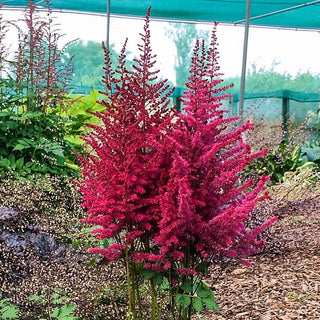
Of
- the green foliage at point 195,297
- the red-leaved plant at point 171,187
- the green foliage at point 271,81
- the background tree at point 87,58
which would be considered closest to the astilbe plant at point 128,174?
the red-leaved plant at point 171,187

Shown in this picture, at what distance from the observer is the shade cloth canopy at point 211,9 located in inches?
416

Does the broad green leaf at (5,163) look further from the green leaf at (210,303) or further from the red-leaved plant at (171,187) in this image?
the green leaf at (210,303)

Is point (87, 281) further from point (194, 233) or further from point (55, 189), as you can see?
point (55, 189)

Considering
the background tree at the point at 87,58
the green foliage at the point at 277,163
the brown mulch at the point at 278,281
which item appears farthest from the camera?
the background tree at the point at 87,58

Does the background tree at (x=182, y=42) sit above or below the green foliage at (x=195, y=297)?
above

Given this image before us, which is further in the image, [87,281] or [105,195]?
[87,281]

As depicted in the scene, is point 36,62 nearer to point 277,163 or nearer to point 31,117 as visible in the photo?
point 31,117

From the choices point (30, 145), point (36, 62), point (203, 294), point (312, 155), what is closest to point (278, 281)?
point (203, 294)

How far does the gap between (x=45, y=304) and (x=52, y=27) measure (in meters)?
2.68

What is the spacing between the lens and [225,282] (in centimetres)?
338

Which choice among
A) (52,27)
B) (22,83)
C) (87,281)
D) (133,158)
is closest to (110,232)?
(133,158)

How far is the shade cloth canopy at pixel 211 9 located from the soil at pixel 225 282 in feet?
23.6

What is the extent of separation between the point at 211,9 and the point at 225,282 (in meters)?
9.02

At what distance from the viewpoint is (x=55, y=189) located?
4066 millimetres
